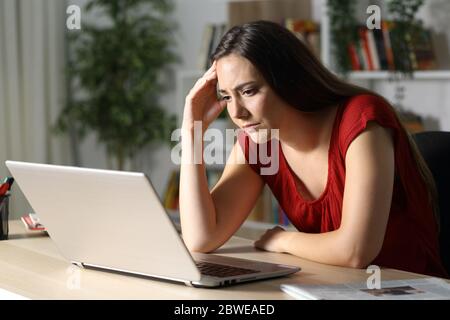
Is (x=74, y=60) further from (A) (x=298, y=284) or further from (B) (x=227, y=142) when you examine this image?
(A) (x=298, y=284)

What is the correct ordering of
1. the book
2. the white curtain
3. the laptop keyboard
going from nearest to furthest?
the laptop keyboard < the book < the white curtain

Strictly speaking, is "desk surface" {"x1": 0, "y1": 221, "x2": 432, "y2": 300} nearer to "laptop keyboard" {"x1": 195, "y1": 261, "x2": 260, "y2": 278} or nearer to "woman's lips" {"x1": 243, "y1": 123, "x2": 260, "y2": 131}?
"laptop keyboard" {"x1": 195, "y1": 261, "x2": 260, "y2": 278}

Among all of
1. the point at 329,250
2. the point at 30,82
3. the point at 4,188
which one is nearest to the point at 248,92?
the point at 329,250

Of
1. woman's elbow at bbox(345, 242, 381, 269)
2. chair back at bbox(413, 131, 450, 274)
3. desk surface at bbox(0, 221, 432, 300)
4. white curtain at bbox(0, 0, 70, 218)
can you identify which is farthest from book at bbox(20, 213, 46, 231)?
white curtain at bbox(0, 0, 70, 218)

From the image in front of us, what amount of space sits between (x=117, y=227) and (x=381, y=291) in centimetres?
45

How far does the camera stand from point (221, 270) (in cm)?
138

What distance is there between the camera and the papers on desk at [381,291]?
46.4 inches

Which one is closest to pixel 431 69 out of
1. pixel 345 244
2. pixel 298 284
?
pixel 345 244

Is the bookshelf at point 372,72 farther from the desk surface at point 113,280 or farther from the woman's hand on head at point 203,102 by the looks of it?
the desk surface at point 113,280

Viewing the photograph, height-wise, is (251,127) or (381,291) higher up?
(251,127)

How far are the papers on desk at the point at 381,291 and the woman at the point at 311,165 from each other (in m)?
0.22

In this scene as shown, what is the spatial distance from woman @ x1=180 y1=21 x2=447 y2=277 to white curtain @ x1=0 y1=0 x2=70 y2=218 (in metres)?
2.42

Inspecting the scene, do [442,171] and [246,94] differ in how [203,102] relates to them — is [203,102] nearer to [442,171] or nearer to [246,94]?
[246,94]

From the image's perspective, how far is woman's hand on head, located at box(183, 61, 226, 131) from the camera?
71.8 inches
